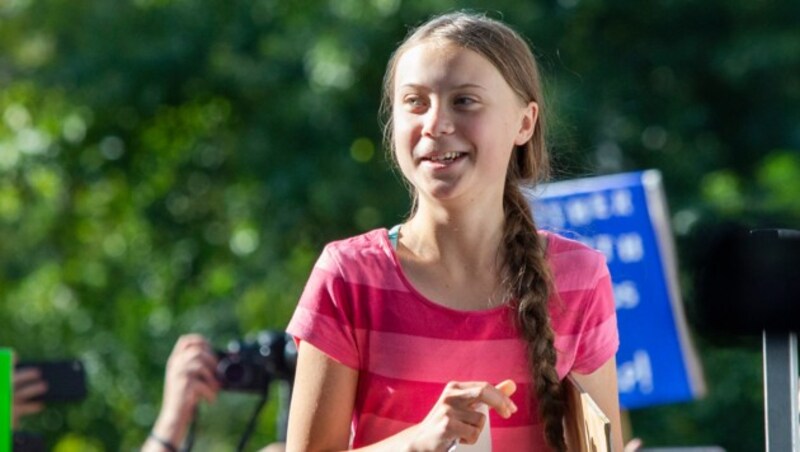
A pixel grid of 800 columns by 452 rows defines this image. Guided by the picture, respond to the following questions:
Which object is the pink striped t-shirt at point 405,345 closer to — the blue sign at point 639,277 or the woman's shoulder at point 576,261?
the woman's shoulder at point 576,261

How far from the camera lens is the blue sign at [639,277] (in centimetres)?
486

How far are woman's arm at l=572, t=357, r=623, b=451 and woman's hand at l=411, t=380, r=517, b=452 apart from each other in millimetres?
245

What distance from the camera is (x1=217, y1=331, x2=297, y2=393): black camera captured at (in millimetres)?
3879

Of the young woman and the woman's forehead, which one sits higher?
the woman's forehead

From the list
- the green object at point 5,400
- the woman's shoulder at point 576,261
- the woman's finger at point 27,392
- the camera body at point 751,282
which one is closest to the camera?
the camera body at point 751,282

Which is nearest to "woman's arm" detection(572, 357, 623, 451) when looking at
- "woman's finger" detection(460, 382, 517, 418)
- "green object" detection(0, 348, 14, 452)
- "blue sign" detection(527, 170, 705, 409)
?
"woman's finger" detection(460, 382, 517, 418)

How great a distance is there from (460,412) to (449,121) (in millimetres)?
421

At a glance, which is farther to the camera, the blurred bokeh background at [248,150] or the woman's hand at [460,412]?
the blurred bokeh background at [248,150]

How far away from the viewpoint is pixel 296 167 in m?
8.43

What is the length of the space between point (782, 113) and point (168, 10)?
306 cm

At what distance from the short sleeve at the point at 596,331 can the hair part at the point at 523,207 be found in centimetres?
7

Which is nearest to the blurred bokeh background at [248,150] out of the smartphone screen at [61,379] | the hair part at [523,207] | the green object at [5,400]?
the smartphone screen at [61,379]

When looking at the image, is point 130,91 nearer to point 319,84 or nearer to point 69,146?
point 69,146

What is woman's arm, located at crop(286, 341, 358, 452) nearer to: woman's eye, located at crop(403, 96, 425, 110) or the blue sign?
woman's eye, located at crop(403, 96, 425, 110)
